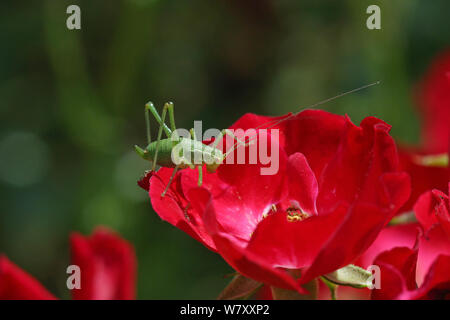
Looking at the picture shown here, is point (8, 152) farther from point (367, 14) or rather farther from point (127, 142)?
point (367, 14)

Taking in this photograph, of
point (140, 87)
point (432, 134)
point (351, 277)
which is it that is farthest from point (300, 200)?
point (140, 87)

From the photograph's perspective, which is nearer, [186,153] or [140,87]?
[186,153]

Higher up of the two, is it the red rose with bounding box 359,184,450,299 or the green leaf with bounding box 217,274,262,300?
the red rose with bounding box 359,184,450,299

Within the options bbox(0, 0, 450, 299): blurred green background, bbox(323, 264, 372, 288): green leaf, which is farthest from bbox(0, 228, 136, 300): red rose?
bbox(0, 0, 450, 299): blurred green background

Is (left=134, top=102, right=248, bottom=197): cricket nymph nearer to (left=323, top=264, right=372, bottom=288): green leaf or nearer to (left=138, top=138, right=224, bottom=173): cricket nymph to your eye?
(left=138, top=138, right=224, bottom=173): cricket nymph

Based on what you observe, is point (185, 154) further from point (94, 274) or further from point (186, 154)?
point (94, 274)

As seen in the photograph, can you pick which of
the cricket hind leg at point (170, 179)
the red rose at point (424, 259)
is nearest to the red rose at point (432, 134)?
the red rose at point (424, 259)

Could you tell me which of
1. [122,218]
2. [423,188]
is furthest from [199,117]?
[423,188]
